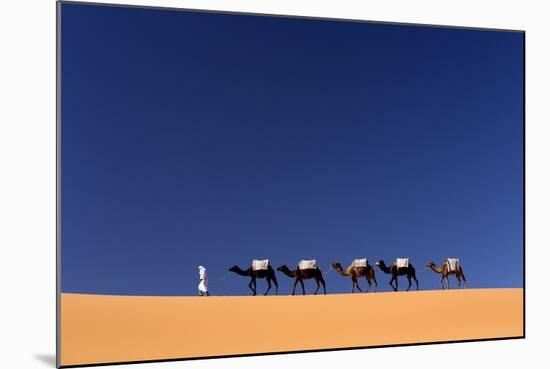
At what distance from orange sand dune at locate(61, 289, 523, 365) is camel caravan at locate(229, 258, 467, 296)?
0.14 m

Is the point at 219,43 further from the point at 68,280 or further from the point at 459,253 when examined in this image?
the point at 459,253

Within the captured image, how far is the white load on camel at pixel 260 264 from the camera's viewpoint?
970 cm

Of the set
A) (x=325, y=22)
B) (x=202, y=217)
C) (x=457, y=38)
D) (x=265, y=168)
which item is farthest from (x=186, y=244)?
(x=457, y=38)

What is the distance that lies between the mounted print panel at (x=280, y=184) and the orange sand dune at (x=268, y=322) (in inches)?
0.6

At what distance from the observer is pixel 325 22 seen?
10047 millimetres

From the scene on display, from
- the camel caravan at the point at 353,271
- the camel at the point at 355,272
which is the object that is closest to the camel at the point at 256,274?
the camel caravan at the point at 353,271

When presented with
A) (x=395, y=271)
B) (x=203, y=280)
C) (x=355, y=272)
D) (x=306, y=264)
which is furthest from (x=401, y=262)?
(x=203, y=280)

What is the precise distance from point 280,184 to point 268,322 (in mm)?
1438

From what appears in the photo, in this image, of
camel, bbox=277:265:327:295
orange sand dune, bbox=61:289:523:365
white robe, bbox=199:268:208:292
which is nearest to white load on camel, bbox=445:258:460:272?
orange sand dune, bbox=61:289:523:365

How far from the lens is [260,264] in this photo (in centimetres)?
972

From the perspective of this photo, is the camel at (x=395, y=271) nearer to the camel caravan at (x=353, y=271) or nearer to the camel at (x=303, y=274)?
the camel caravan at (x=353, y=271)

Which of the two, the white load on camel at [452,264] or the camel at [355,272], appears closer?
the camel at [355,272]

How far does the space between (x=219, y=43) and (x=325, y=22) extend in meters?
1.20

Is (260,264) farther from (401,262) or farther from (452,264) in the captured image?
(452,264)
